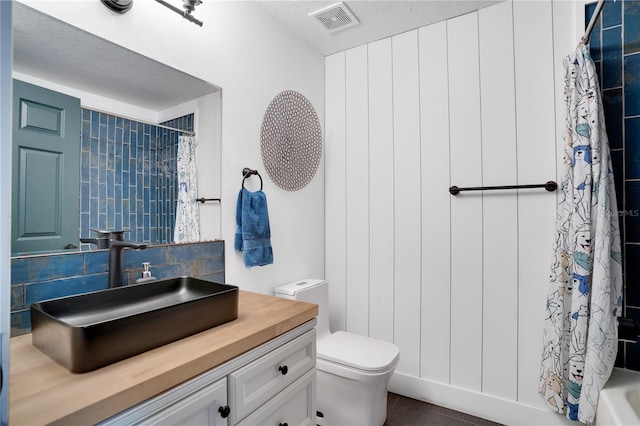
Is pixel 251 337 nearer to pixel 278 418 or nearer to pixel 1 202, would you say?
pixel 278 418

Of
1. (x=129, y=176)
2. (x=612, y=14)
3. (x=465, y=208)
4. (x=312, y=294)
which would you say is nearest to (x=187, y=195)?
(x=129, y=176)

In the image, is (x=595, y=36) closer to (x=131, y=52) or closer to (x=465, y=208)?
(x=465, y=208)

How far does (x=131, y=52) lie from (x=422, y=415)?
2400 mm

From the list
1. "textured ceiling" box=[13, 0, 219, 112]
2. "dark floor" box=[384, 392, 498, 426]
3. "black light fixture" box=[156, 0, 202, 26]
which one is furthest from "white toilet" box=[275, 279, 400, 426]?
"black light fixture" box=[156, 0, 202, 26]

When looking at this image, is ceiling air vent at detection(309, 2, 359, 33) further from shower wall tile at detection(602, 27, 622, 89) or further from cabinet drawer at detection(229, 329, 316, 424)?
cabinet drawer at detection(229, 329, 316, 424)

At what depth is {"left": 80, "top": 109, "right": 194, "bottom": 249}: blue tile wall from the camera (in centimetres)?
114

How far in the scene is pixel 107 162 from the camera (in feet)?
3.91

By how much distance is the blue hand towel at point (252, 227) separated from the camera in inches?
66.2

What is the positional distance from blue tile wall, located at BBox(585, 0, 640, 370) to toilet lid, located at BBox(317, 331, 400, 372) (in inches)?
45.6

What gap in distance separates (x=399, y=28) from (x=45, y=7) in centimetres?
187

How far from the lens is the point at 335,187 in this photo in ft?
7.98

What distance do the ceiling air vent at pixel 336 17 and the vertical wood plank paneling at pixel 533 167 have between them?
37.6 inches

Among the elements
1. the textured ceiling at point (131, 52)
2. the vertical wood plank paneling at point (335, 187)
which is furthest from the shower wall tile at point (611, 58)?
the vertical wood plank paneling at point (335, 187)

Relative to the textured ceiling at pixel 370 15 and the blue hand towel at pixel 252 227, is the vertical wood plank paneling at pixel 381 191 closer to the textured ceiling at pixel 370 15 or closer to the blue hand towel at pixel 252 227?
the textured ceiling at pixel 370 15
